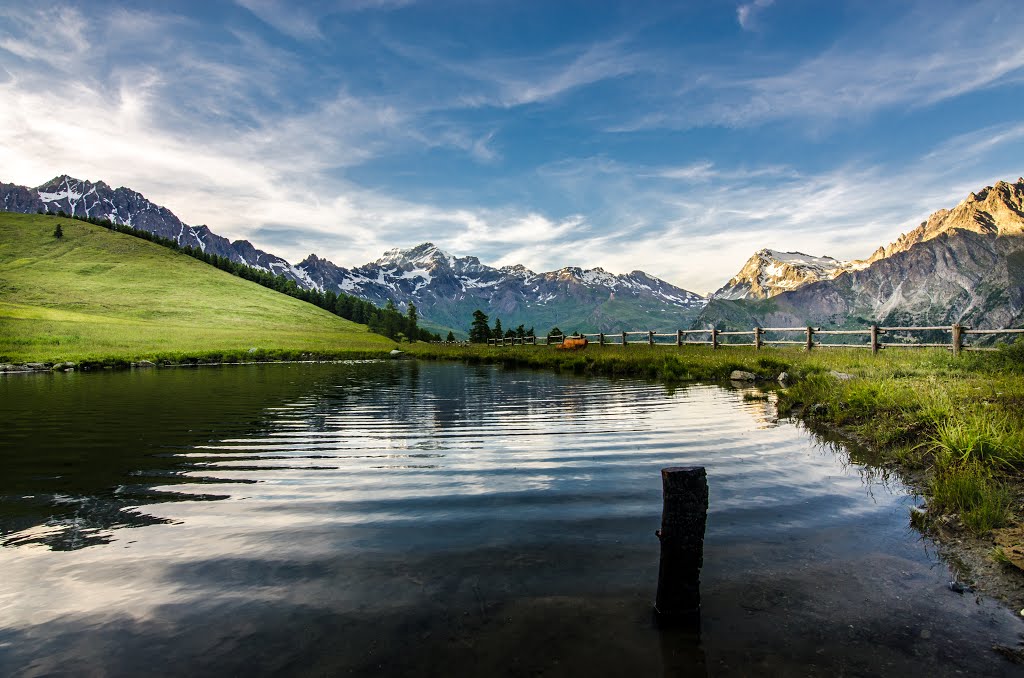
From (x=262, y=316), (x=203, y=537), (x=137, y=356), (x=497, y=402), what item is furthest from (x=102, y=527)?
(x=262, y=316)

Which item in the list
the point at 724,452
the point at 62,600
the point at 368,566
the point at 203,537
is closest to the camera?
the point at 62,600

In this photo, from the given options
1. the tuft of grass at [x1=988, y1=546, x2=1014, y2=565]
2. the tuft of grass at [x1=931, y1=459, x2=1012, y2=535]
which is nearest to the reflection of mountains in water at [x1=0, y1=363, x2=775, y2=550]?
the tuft of grass at [x1=931, y1=459, x2=1012, y2=535]

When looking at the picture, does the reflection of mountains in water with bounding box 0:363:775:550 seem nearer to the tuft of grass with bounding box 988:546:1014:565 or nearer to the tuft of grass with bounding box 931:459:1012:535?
the tuft of grass with bounding box 931:459:1012:535

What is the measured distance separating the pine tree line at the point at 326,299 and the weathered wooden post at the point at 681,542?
150 meters

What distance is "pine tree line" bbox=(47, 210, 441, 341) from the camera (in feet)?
520

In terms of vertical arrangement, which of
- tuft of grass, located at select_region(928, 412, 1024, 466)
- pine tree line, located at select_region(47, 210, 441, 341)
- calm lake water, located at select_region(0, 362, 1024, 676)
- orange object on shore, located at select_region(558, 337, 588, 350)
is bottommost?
calm lake water, located at select_region(0, 362, 1024, 676)

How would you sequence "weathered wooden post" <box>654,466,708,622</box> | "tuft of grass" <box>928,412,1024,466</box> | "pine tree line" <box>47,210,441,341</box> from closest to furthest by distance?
"weathered wooden post" <box>654,466,708,622</box>, "tuft of grass" <box>928,412,1024,466</box>, "pine tree line" <box>47,210,441,341</box>

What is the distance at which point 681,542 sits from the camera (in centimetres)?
502

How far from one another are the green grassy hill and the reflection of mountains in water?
135 ft

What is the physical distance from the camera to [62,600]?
553 centimetres

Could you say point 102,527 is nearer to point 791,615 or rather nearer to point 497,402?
point 791,615

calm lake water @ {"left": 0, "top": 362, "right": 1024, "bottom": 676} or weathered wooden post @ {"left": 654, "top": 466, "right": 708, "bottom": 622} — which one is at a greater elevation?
weathered wooden post @ {"left": 654, "top": 466, "right": 708, "bottom": 622}

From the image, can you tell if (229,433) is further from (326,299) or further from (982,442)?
(326,299)

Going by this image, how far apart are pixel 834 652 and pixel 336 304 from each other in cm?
18430
